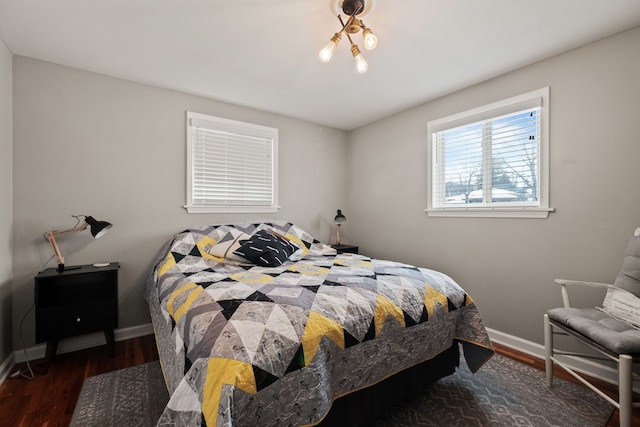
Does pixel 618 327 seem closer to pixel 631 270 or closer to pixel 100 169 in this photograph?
pixel 631 270

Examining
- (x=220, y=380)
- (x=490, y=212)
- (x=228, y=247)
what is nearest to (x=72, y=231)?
(x=228, y=247)

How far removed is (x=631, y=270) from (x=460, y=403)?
136cm

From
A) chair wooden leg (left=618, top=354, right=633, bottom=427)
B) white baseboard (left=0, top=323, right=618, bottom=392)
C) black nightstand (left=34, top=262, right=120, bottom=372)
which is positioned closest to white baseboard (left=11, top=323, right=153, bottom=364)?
white baseboard (left=0, top=323, right=618, bottom=392)

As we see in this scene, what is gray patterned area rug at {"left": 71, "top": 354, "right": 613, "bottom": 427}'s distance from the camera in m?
1.62

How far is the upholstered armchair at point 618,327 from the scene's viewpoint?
1432mm

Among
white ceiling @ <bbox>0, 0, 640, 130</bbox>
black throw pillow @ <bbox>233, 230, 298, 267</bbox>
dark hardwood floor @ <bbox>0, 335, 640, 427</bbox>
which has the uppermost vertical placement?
white ceiling @ <bbox>0, 0, 640, 130</bbox>

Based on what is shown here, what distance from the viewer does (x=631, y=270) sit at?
180 cm

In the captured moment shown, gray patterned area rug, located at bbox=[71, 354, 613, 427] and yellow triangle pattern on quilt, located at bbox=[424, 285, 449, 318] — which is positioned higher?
yellow triangle pattern on quilt, located at bbox=[424, 285, 449, 318]

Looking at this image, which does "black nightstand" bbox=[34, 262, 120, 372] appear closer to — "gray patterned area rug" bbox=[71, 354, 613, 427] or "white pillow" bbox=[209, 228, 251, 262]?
"gray patterned area rug" bbox=[71, 354, 613, 427]

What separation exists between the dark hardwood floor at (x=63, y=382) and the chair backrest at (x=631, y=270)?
731mm

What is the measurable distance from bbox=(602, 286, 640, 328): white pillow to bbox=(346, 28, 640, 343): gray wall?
27 centimetres

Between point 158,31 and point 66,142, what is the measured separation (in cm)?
133

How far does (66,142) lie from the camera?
2463mm

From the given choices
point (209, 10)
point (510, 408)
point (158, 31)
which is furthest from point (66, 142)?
point (510, 408)
